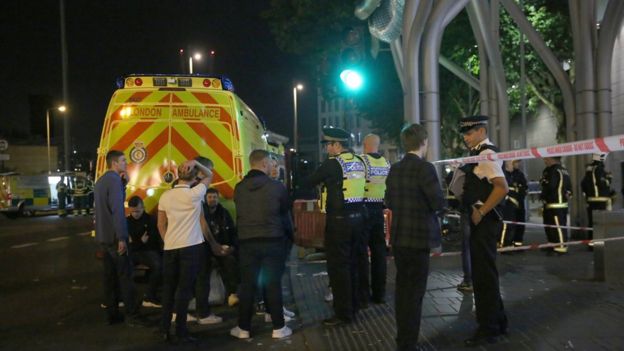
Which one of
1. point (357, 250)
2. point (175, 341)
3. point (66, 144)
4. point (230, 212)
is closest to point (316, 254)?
point (230, 212)

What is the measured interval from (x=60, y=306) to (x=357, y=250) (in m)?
4.08

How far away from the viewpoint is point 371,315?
6262 millimetres

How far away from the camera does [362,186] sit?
6.17 metres

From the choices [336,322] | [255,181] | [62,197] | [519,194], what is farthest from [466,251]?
[62,197]

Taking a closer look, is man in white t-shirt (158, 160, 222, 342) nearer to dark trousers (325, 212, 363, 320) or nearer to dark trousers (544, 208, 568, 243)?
dark trousers (325, 212, 363, 320)

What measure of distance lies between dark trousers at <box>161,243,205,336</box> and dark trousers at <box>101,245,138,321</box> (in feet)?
3.11

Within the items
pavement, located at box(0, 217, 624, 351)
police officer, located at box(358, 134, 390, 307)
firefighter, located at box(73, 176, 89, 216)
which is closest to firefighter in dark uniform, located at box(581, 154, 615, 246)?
pavement, located at box(0, 217, 624, 351)

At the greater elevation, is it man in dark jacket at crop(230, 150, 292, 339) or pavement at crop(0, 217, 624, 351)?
man in dark jacket at crop(230, 150, 292, 339)

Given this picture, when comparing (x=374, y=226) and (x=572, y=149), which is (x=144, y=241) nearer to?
(x=374, y=226)

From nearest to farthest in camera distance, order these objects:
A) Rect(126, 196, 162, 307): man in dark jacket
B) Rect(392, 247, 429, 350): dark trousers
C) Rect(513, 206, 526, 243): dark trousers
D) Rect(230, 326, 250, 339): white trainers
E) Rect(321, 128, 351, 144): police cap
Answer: Rect(392, 247, 429, 350): dark trousers < Rect(230, 326, 250, 339): white trainers < Rect(321, 128, 351, 144): police cap < Rect(126, 196, 162, 307): man in dark jacket < Rect(513, 206, 526, 243): dark trousers

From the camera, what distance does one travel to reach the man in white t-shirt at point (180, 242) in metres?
5.62

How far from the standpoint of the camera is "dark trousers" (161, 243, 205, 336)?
5.64 meters

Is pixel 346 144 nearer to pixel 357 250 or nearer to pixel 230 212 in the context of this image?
pixel 357 250

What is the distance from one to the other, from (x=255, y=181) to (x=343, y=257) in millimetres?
1190
